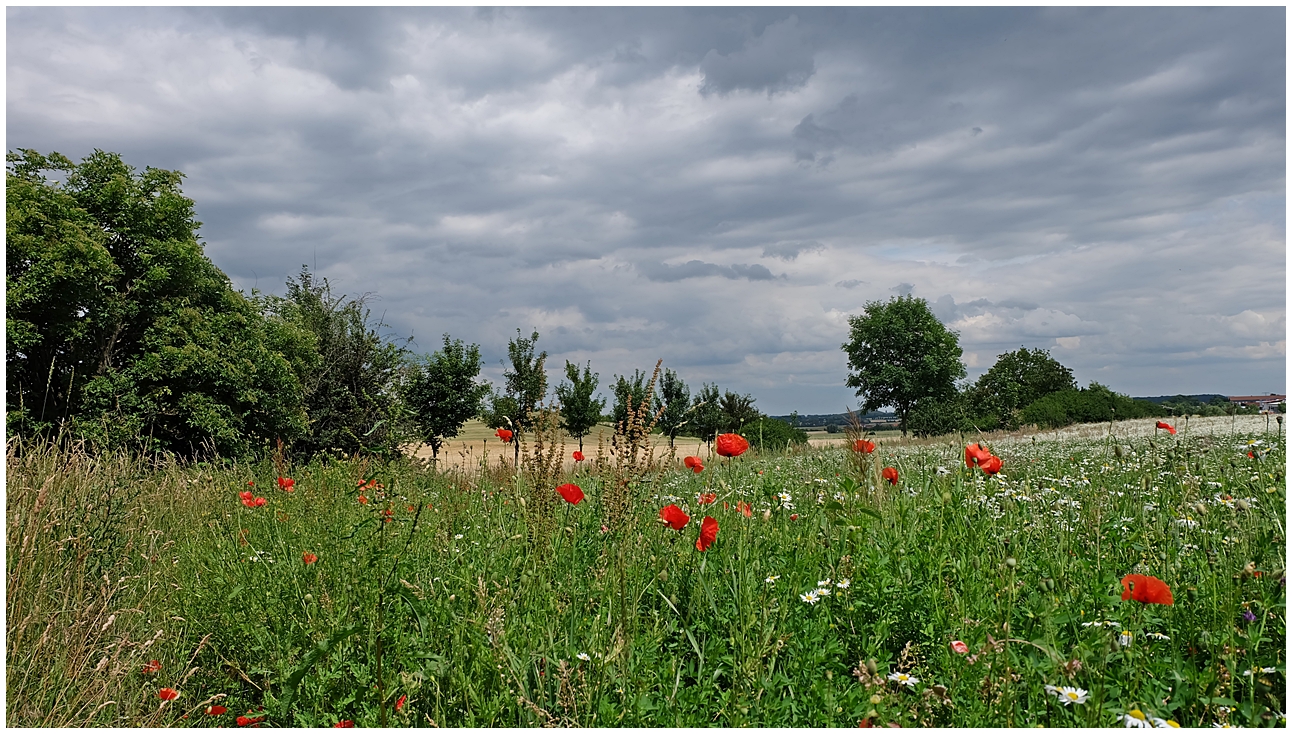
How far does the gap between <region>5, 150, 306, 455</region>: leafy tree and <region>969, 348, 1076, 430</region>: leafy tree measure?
5007 centimetres

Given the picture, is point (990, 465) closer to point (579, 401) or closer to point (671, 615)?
point (671, 615)

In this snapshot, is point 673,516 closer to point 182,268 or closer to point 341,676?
point 341,676

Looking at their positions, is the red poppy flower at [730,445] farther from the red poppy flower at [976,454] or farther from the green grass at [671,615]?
the red poppy flower at [976,454]

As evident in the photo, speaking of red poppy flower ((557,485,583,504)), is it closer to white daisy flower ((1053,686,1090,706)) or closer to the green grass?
the green grass

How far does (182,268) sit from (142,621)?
41.6ft

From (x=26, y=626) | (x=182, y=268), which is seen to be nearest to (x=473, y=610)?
(x=26, y=626)

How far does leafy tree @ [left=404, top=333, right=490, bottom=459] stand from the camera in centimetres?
2208

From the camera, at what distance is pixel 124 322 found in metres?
13.9

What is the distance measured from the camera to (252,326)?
1562 cm

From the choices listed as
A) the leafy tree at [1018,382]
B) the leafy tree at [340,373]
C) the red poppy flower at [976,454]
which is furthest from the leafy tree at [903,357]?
the red poppy flower at [976,454]

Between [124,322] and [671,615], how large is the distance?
47.5ft

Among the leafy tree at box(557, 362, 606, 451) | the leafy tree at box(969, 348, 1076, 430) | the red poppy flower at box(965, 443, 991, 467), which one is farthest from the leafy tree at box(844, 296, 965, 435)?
the red poppy flower at box(965, 443, 991, 467)

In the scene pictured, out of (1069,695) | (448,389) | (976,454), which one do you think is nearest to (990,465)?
(976,454)

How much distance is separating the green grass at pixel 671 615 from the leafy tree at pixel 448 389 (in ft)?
56.9
